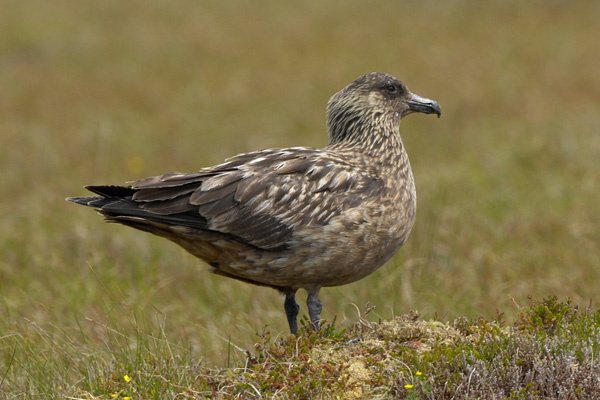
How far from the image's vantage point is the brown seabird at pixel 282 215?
4.41m

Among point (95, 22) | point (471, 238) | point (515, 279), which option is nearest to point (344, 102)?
point (515, 279)

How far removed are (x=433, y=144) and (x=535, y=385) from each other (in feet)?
28.0

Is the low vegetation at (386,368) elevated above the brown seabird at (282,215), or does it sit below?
below

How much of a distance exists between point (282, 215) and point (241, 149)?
7264 mm

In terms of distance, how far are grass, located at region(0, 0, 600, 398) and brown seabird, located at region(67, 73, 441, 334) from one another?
17.7 inches

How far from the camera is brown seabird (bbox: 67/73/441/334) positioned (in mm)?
4414

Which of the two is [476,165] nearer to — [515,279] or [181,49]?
[515,279]

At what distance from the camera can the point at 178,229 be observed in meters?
4.48

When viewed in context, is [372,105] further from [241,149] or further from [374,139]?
[241,149]

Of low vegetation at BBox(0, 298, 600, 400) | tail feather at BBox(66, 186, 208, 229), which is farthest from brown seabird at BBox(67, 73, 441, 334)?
low vegetation at BBox(0, 298, 600, 400)

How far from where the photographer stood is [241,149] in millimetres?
11688

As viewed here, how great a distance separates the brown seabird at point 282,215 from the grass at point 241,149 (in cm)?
45

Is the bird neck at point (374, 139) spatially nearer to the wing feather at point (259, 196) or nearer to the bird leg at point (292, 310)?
the wing feather at point (259, 196)

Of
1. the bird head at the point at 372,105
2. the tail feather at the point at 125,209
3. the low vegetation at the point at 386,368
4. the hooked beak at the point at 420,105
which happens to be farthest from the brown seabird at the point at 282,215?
the hooked beak at the point at 420,105
